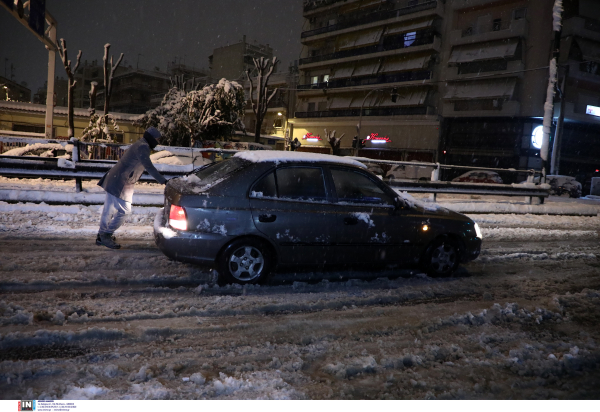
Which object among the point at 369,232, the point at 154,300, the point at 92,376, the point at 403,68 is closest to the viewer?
the point at 92,376

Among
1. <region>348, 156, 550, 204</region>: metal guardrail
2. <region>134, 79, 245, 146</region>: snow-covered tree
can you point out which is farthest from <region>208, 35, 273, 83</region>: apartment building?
<region>348, 156, 550, 204</region>: metal guardrail

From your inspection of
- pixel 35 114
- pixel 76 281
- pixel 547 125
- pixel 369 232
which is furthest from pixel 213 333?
pixel 35 114

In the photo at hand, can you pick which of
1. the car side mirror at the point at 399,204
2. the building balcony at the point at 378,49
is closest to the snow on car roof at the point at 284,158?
the car side mirror at the point at 399,204

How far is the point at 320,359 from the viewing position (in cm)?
315

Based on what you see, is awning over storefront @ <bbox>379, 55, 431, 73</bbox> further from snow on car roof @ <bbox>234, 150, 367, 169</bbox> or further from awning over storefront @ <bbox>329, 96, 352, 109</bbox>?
snow on car roof @ <bbox>234, 150, 367, 169</bbox>

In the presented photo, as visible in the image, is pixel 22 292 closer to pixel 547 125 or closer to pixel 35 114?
pixel 547 125

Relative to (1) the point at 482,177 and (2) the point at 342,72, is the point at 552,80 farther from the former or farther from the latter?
(2) the point at 342,72

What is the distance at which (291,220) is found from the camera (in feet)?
15.7

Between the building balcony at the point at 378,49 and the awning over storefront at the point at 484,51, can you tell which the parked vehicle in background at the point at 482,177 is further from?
the building balcony at the point at 378,49

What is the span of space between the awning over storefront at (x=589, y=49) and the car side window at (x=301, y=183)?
35.6 m

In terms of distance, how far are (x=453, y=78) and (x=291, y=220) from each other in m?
37.3

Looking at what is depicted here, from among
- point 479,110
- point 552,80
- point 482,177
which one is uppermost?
point 479,110

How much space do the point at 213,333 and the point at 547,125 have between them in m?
15.8

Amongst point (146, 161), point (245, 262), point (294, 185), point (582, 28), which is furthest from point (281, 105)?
point (245, 262)
